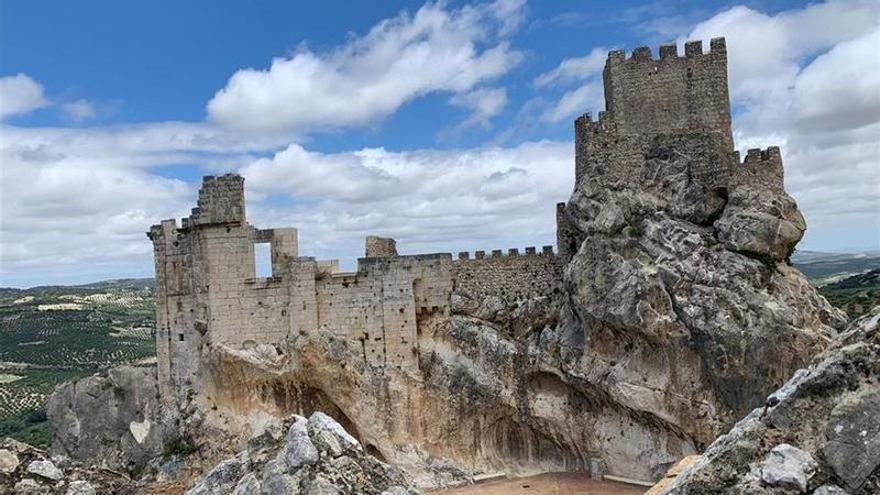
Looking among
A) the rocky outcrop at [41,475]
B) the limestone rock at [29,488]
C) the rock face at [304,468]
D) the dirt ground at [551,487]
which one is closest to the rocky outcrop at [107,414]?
the dirt ground at [551,487]

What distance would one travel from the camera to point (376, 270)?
1112 inches

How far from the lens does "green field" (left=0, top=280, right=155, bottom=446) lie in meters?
68.7

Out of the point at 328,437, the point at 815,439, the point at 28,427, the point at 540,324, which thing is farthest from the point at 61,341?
the point at 815,439

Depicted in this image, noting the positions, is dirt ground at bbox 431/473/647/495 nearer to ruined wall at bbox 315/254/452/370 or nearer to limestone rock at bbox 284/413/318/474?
ruined wall at bbox 315/254/452/370

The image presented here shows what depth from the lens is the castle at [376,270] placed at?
25672 millimetres

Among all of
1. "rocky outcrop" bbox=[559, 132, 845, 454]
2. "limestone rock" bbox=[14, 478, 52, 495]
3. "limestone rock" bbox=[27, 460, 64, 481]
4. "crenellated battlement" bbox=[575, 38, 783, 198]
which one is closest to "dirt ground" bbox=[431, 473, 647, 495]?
"rocky outcrop" bbox=[559, 132, 845, 454]

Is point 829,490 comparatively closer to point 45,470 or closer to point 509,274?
point 45,470

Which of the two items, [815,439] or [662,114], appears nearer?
[815,439]

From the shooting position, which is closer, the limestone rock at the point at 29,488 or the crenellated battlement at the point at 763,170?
the limestone rock at the point at 29,488

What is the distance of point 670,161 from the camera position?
2538cm

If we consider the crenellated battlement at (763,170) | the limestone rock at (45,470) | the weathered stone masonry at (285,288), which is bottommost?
the limestone rock at (45,470)

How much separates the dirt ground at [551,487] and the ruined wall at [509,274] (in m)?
6.98

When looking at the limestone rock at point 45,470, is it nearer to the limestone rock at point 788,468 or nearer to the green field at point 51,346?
the limestone rock at point 788,468

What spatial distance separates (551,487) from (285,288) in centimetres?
1243
